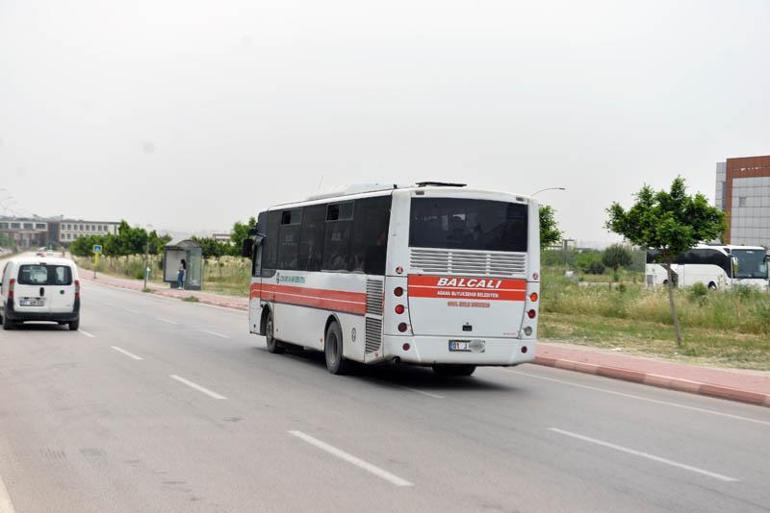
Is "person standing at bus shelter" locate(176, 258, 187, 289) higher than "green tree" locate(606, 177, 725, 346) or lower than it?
lower

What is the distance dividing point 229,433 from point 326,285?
6697 millimetres

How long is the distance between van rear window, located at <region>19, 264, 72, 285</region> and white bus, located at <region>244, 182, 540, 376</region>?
10.7m

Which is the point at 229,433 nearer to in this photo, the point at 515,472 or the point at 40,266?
the point at 515,472

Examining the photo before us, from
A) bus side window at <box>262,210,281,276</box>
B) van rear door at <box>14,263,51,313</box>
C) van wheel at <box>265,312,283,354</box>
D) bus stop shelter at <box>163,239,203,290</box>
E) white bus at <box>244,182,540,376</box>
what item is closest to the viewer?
white bus at <box>244,182,540,376</box>

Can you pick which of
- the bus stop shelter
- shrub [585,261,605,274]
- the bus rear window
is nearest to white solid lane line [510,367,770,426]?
the bus rear window

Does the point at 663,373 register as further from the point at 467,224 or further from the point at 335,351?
the point at 335,351

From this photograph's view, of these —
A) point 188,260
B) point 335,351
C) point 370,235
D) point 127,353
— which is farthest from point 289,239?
point 188,260

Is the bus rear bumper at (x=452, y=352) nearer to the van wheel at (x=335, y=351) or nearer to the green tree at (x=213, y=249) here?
the van wheel at (x=335, y=351)

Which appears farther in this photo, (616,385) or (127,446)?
(616,385)

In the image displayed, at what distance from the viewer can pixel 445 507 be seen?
696 centimetres

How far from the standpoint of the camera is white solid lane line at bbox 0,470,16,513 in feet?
21.8

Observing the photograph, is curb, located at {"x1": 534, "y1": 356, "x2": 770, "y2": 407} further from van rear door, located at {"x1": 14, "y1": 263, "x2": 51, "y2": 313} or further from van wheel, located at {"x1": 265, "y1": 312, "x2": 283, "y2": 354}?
van rear door, located at {"x1": 14, "y1": 263, "x2": 51, "y2": 313}

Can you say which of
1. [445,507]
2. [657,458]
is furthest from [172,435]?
[657,458]

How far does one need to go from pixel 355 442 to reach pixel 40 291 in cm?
1640
